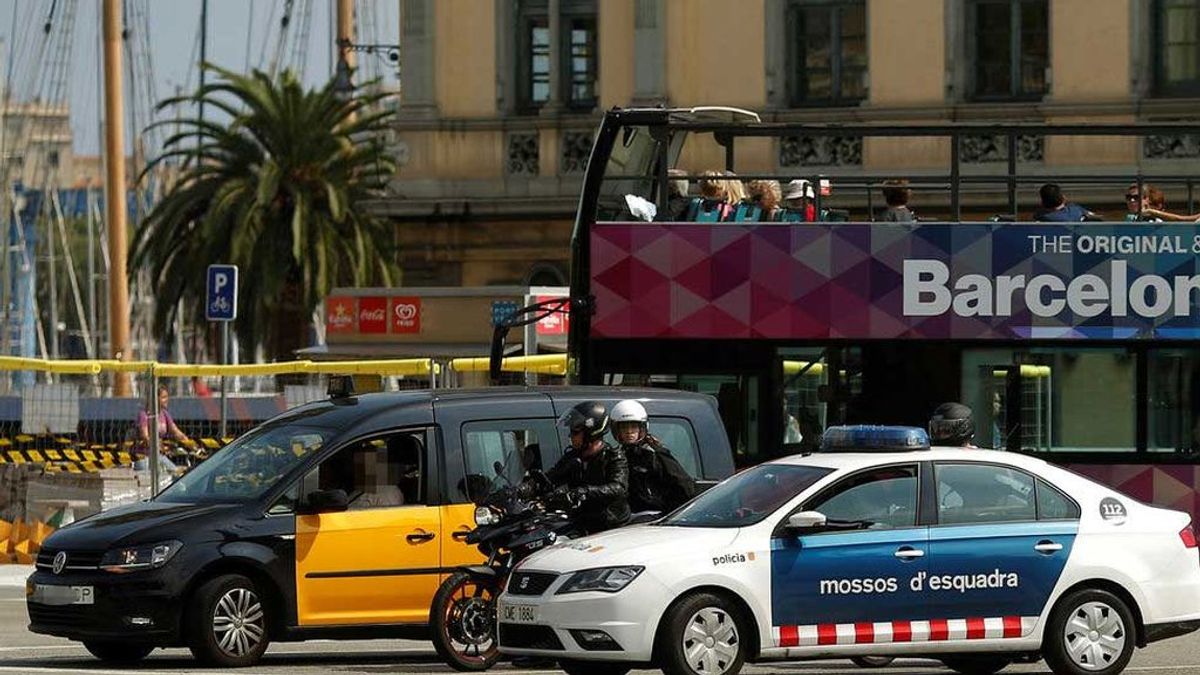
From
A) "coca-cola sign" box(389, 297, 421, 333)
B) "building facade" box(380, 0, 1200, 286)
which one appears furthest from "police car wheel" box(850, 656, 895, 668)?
"coca-cola sign" box(389, 297, 421, 333)

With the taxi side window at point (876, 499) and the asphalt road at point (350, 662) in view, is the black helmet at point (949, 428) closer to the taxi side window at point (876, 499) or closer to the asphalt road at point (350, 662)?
the asphalt road at point (350, 662)

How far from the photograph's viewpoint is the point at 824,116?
133ft

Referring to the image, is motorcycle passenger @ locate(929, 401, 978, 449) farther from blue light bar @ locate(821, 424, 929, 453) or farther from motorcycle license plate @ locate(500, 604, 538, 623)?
motorcycle license plate @ locate(500, 604, 538, 623)

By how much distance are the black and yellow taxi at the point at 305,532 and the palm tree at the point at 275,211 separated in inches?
1198

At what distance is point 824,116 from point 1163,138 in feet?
16.2

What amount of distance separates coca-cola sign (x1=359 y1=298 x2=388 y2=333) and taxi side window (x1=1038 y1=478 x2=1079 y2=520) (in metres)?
25.1

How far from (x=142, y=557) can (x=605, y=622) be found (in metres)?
3.41

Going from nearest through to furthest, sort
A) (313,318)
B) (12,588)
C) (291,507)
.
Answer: (291,507) → (12,588) → (313,318)

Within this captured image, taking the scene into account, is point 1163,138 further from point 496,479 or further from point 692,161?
point 496,479

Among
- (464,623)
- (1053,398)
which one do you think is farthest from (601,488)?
(1053,398)

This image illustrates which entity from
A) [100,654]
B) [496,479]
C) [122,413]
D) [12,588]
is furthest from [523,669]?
[122,413]

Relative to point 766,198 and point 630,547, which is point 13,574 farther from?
point 630,547

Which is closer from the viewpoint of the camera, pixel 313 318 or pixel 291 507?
pixel 291 507

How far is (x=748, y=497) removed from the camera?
15117mm
